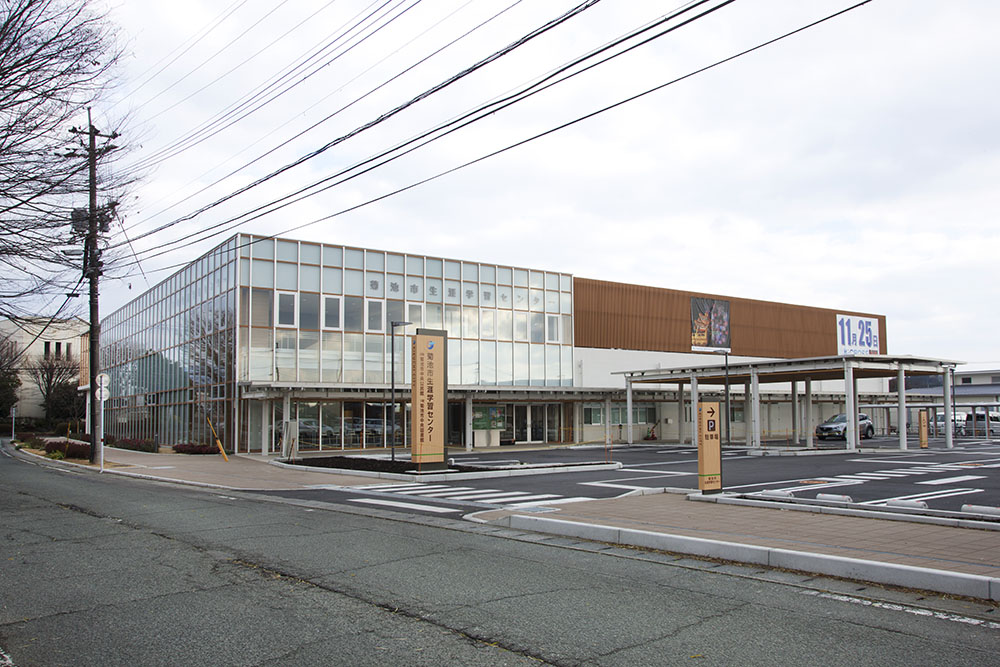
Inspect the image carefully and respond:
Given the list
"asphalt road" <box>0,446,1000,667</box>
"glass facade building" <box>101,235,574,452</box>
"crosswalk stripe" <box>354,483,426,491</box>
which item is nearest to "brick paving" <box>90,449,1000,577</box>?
"asphalt road" <box>0,446,1000,667</box>

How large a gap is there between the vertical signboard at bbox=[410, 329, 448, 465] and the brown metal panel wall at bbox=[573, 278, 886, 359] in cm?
2580

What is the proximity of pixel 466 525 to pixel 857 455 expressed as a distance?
25.3 meters

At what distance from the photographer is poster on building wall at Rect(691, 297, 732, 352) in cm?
4316

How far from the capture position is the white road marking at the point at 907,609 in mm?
5914

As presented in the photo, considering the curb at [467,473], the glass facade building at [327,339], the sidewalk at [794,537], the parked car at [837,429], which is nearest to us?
the sidewalk at [794,537]

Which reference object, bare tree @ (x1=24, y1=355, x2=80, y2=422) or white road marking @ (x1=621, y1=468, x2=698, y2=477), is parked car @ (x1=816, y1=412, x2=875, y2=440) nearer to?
white road marking @ (x1=621, y1=468, x2=698, y2=477)

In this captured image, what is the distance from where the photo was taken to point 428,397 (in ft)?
68.4

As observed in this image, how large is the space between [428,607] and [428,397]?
47.8ft

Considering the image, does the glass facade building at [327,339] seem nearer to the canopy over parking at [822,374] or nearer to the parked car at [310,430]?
the parked car at [310,430]

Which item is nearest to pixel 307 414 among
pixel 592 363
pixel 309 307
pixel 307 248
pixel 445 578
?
pixel 309 307

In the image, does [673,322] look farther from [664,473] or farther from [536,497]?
[536,497]

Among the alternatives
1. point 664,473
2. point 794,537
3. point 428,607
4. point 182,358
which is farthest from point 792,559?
point 182,358

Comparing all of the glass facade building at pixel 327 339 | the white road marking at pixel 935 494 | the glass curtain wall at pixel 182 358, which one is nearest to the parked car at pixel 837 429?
the glass facade building at pixel 327 339

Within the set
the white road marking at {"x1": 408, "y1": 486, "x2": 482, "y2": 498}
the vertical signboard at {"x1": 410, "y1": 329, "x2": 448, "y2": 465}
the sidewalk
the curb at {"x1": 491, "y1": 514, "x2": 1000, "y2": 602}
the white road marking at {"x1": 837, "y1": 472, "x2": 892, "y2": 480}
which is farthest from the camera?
the vertical signboard at {"x1": 410, "y1": 329, "x2": 448, "y2": 465}
